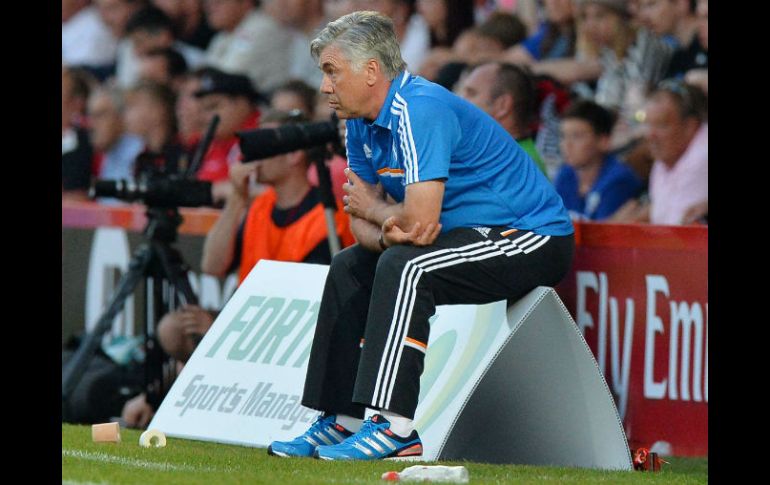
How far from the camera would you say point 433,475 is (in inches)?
176

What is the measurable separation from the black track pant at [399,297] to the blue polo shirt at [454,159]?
0.23 feet

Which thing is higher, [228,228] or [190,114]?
[190,114]

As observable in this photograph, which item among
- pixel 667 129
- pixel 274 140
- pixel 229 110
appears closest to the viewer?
pixel 274 140

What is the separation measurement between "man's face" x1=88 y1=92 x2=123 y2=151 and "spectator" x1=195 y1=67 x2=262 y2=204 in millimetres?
1899

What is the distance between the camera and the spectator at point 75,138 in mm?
11703

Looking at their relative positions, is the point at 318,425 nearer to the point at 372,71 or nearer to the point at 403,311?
the point at 403,311

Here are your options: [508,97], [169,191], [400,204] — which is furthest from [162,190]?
[400,204]

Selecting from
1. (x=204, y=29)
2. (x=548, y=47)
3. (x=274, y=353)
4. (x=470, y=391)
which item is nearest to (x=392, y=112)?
(x=470, y=391)

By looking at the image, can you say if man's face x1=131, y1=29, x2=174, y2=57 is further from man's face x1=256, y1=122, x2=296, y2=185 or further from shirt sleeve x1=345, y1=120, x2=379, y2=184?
shirt sleeve x1=345, y1=120, x2=379, y2=184

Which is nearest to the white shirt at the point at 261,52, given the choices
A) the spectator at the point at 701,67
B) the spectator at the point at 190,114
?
the spectator at the point at 190,114

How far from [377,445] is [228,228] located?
11.3ft

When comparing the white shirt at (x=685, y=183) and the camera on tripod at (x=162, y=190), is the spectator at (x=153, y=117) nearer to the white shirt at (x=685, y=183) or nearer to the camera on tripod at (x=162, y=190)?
Answer: the camera on tripod at (x=162, y=190)
